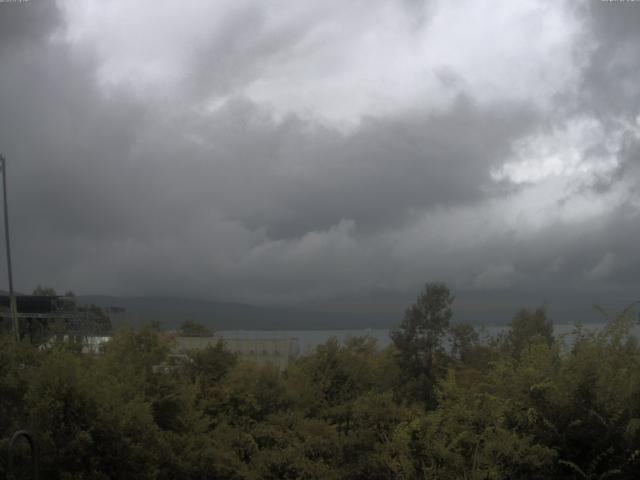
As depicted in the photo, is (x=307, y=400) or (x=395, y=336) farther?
(x=395, y=336)

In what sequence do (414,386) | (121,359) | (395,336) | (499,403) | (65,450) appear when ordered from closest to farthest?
(65,450) → (499,403) → (121,359) → (414,386) → (395,336)

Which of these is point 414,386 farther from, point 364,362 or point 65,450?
point 65,450

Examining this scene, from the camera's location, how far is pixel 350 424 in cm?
2486

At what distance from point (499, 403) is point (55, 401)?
9.59 metres

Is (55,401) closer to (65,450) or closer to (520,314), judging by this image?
(65,450)

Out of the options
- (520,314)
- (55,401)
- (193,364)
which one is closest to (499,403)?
(55,401)

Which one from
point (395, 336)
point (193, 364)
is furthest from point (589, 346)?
point (395, 336)

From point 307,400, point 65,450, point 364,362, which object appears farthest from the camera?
point 364,362

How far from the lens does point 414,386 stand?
41.7 m

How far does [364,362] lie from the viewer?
1164 inches

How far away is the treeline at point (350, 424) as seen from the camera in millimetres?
17953

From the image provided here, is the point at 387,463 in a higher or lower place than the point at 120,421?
lower

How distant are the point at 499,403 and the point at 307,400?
9864mm

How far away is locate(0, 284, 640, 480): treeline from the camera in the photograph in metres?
18.0
